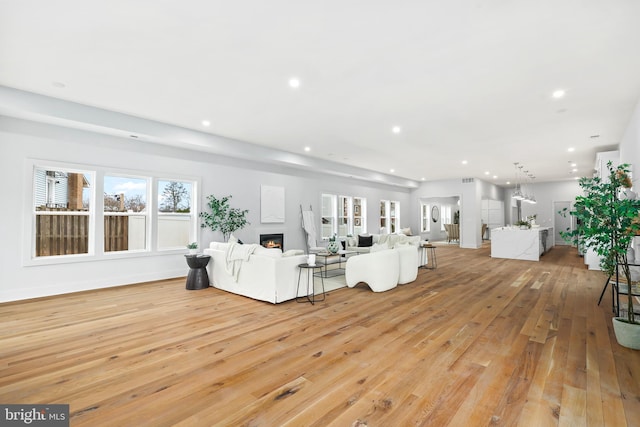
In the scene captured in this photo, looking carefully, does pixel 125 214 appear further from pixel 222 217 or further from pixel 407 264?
pixel 407 264

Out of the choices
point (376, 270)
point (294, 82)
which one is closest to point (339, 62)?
point (294, 82)

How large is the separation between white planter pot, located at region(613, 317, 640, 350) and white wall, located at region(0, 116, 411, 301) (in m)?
6.36

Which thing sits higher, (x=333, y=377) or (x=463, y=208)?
(x=463, y=208)

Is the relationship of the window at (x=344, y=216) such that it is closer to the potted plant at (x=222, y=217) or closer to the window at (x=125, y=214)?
the potted plant at (x=222, y=217)

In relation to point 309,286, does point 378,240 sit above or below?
above

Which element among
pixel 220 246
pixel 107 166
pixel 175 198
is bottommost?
pixel 220 246

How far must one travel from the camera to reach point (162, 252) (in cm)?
589

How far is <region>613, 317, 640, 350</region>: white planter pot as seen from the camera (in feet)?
9.21

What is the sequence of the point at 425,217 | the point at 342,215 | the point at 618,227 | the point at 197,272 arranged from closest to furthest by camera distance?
the point at 618,227
the point at 197,272
the point at 342,215
the point at 425,217

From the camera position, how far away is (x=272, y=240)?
25.5 ft

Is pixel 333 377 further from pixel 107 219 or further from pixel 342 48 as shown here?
pixel 107 219

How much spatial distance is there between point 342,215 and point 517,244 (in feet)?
→ 17.6

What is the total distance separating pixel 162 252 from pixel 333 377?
4.80m

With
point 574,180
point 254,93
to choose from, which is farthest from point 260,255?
point 574,180
